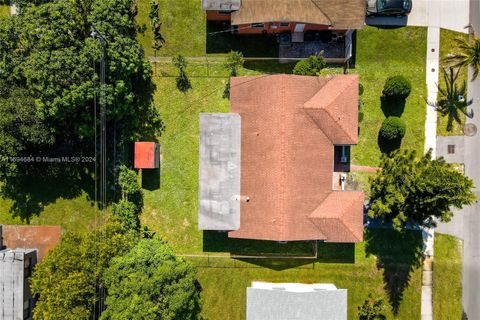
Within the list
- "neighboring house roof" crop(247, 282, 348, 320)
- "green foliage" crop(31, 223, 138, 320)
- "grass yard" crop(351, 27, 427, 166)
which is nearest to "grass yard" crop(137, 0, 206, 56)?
"grass yard" crop(351, 27, 427, 166)

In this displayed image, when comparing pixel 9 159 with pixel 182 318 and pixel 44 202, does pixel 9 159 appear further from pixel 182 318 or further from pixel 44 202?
pixel 182 318

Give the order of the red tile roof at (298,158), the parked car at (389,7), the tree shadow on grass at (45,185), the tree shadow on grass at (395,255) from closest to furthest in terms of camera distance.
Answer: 1. the red tile roof at (298,158)
2. the parked car at (389,7)
3. the tree shadow on grass at (395,255)
4. the tree shadow on grass at (45,185)

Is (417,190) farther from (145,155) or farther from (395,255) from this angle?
(145,155)

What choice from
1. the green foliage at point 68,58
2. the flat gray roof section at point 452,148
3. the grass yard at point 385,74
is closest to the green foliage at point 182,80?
the green foliage at point 68,58

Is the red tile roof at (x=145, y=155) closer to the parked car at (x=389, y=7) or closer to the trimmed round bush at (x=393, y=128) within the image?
the trimmed round bush at (x=393, y=128)

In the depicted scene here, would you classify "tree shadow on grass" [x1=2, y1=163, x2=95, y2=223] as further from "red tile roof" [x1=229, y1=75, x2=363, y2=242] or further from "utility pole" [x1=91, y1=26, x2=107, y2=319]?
"red tile roof" [x1=229, y1=75, x2=363, y2=242]

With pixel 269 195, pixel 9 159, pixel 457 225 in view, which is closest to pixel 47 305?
pixel 9 159
